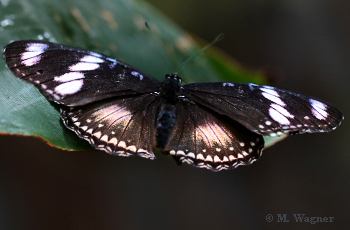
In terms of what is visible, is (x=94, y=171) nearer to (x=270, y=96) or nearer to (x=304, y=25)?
(x=270, y=96)

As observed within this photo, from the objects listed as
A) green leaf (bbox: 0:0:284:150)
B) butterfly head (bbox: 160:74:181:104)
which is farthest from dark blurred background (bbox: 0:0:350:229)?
butterfly head (bbox: 160:74:181:104)

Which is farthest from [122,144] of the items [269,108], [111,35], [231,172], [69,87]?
[231,172]

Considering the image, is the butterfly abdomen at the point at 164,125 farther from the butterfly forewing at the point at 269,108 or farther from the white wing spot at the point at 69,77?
the white wing spot at the point at 69,77

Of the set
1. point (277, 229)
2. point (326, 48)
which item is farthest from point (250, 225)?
point (326, 48)

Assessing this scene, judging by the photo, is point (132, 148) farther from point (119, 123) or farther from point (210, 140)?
point (210, 140)

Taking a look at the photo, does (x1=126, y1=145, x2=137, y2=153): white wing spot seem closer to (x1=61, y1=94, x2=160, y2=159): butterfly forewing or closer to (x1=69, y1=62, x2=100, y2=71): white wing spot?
(x1=61, y1=94, x2=160, y2=159): butterfly forewing
